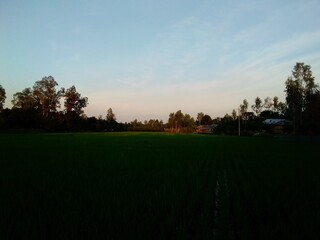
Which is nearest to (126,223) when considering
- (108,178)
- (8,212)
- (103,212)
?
(103,212)

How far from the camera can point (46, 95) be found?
97438 mm

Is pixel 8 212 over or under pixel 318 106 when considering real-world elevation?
under

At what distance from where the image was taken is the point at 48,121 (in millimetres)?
90875

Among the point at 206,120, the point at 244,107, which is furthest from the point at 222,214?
the point at 206,120

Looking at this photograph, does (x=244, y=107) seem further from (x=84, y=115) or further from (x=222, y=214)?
(x=222, y=214)

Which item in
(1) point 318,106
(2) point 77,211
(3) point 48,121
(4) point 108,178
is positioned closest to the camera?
(2) point 77,211

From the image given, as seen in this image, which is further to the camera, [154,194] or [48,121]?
[48,121]

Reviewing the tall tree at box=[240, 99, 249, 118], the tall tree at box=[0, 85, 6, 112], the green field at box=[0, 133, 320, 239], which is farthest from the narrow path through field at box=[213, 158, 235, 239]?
the tall tree at box=[240, 99, 249, 118]

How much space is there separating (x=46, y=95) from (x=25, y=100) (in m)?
5.74

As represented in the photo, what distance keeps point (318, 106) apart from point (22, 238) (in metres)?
62.1

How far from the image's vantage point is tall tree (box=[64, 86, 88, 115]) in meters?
101

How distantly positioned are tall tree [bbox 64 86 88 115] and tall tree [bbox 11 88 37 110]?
9304mm

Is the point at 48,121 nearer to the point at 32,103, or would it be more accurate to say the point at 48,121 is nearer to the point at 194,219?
the point at 32,103

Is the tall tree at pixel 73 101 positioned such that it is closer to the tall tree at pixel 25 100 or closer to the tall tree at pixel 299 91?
the tall tree at pixel 25 100
